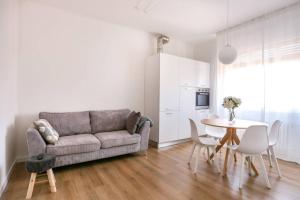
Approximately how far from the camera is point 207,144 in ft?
9.00

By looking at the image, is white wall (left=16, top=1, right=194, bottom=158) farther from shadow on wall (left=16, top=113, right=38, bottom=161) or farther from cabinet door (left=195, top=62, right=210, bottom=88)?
cabinet door (left=195, top=62, right=210, bottom=88)

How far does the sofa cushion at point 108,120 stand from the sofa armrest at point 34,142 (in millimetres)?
1083

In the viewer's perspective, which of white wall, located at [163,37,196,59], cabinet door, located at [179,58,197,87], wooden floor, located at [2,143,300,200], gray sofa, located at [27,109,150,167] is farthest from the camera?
white wall, located at [163,37,196,59]

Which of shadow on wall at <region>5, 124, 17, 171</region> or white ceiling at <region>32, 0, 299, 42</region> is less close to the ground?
white ceiling at <region>32, 0, 299, 42</region>

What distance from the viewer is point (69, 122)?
3230 millimetres

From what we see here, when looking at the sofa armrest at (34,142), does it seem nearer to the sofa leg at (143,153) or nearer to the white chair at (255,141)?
the sofa leg at (143,153)

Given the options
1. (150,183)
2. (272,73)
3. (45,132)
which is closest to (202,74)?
(272,73)

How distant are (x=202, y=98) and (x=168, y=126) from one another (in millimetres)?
1483

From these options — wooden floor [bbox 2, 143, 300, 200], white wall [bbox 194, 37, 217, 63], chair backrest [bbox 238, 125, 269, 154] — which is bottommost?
wooden floor [bbox 2, 143, 300, 200]

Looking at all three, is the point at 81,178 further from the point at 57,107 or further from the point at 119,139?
the point at 57,107

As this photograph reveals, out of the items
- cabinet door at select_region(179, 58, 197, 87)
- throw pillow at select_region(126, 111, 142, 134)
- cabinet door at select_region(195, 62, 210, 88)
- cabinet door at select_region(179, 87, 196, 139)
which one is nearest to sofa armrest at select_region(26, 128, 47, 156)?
throw pillow at select_region(126, 111, 142, 134)

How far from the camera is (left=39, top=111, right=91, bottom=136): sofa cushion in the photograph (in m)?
3.09

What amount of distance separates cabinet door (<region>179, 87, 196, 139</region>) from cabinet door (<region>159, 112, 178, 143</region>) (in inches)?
7.0

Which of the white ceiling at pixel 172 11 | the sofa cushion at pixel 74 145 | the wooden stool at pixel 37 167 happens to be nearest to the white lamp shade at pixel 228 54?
the white ceiling at pixel 172 11
